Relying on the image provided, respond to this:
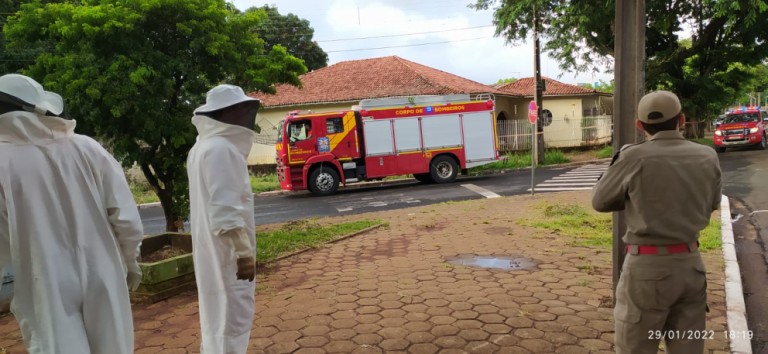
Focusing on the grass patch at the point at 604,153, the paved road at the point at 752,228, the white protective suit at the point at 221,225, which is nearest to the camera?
the white protective suit at the point at 221,225

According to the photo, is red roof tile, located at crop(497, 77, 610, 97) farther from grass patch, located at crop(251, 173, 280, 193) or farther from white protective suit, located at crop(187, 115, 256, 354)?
white protective suit, located at crop(187, 115, 256, 354)

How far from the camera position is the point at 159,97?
6410 millimetres

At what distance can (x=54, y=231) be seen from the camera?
2.31 m

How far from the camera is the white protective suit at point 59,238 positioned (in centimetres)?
225

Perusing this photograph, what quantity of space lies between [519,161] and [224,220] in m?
20.5

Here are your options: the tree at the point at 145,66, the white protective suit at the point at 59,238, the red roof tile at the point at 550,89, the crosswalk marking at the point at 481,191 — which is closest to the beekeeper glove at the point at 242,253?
the white protective suit at the point at 59,238

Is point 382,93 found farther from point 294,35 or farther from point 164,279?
Result: point 164,279

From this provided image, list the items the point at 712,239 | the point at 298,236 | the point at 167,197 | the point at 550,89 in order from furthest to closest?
the point at 550,89 < the point at 298,236 < the point at 167,197 < the point at 712,239

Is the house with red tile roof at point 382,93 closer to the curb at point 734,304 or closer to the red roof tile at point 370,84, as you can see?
the red roof tile at point 370,84

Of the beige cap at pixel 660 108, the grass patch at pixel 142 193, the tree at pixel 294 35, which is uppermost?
the tree at pixel 294 35

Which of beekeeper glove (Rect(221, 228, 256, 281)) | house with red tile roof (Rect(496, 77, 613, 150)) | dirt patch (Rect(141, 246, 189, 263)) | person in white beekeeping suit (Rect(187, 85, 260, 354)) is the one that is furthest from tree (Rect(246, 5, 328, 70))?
beekeeper glove (Rect(221, 228, 256, 281))

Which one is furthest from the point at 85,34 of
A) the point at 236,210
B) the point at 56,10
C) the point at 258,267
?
the point at 236,210

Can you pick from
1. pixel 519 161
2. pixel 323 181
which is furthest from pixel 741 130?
pixel 323 181

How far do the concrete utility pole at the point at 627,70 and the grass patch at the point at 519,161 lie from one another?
16440mm
